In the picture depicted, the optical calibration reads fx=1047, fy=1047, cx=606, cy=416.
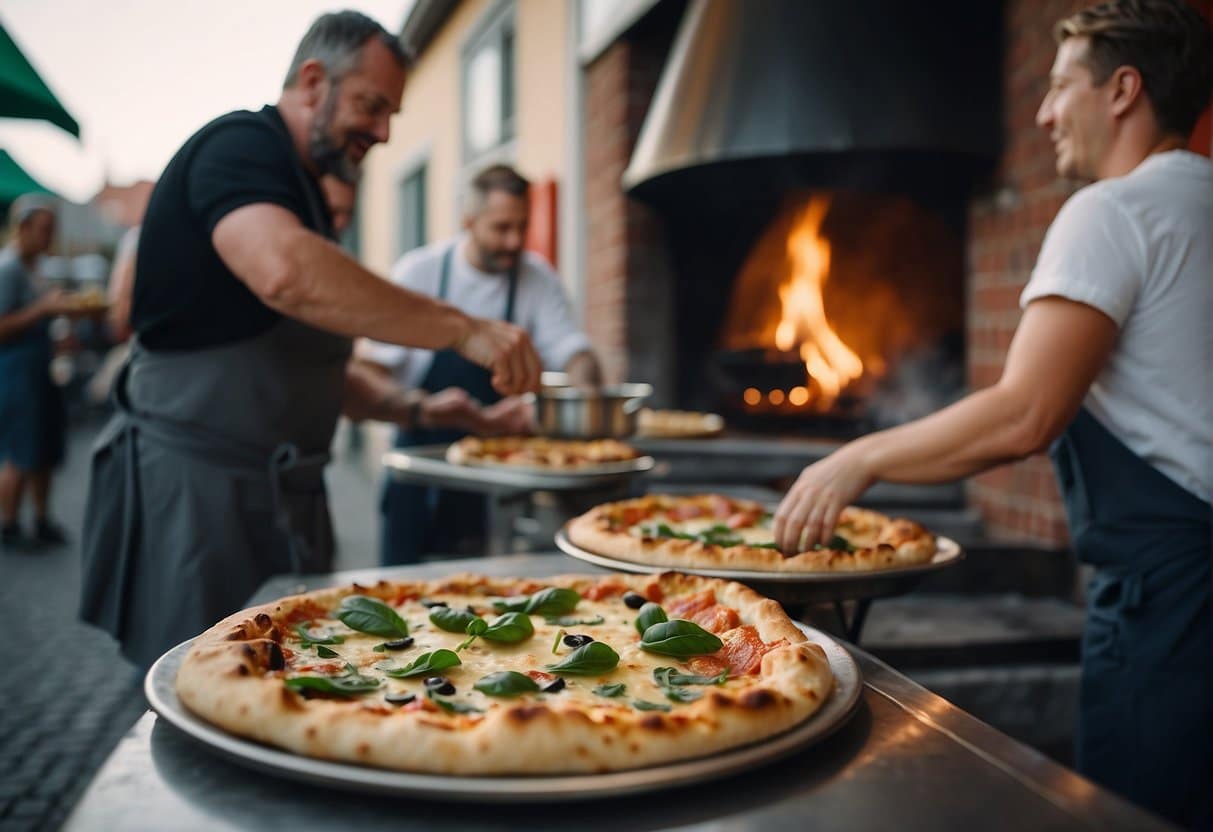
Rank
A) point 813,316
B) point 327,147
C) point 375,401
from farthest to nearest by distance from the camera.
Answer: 1. point 813,316
2. point 375,401
3. point 327,147

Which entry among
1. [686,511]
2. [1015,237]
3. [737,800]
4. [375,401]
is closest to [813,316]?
[1015,237]

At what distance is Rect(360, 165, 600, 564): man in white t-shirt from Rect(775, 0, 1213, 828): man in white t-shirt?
2608 mm

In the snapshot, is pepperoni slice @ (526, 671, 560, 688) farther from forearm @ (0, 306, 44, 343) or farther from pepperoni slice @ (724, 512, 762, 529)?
forearm @ (0, 306, 44, 343)

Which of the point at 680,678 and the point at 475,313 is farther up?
the point at 475,313

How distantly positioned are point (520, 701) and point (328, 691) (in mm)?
215

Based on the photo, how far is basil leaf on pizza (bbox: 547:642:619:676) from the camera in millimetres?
1281

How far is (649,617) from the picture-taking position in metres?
1.49

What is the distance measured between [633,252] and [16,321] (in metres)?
4.55

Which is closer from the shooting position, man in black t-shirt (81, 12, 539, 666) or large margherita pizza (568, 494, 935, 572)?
large margherita pizza (568, 494, 935, 572)

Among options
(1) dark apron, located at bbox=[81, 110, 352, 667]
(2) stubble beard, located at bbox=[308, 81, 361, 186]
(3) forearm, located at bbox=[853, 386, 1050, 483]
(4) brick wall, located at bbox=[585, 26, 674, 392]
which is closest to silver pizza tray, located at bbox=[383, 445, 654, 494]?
(1) dark apron, located at bbox=[81, 110, 352, 667]

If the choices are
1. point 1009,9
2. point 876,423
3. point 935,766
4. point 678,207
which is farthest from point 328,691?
point 678,207

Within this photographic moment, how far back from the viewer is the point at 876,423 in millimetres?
5246

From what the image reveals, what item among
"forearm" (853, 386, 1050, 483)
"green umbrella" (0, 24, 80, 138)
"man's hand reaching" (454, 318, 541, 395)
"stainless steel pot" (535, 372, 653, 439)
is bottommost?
"stainless steel pot" (535, 372, 653, 439)

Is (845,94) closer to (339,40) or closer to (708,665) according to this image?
(339,40)
